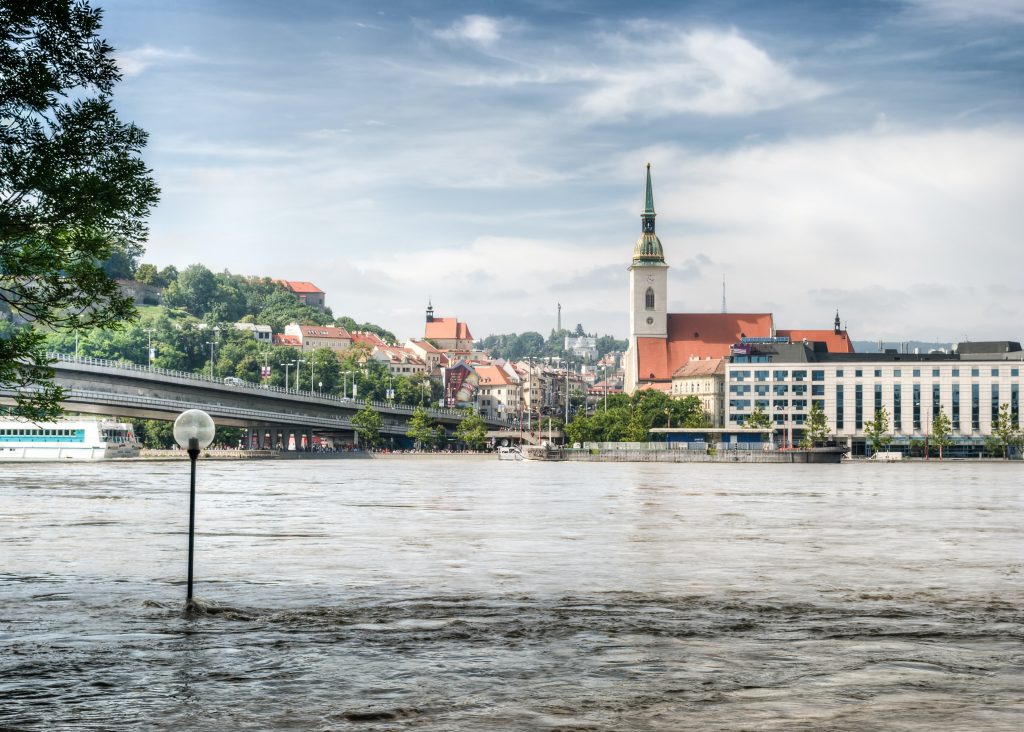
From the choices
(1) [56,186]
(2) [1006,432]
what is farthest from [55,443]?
(1) [56,186]

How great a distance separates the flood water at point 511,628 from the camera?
535 inches

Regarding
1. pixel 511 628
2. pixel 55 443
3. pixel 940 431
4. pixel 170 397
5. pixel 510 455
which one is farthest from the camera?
pixel 940 431

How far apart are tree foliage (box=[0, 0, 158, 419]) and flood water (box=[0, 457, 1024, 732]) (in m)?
5.14

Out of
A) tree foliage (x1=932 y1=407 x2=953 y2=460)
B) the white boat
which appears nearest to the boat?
the white boat

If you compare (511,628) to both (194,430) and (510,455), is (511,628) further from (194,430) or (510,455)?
(510,455)

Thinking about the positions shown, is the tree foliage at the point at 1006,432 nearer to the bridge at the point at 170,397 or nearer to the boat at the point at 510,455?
the boat at the point at 510,455

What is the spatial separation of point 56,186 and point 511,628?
37.9 ft

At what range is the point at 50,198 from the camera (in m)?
23.5

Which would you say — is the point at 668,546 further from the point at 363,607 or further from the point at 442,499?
the point at 442,499

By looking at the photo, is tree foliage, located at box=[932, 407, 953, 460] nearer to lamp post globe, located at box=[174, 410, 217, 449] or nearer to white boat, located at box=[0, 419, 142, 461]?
white boat, located at box=[0, 419, 142, 461]

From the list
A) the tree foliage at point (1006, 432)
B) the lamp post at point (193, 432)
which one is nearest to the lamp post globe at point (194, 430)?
the lamp post at point (193, 432)

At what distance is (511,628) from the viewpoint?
19.5 meters

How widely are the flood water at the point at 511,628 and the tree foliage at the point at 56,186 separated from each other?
16.9ft

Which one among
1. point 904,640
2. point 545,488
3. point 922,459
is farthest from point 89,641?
point 922,459
